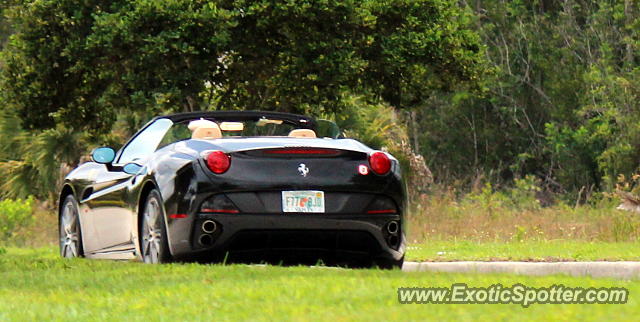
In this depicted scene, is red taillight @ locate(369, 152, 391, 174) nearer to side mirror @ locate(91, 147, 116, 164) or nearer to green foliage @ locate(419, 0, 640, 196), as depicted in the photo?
side mirror @ locate(91, 147, 116, 164)

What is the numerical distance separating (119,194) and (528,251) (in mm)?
5757

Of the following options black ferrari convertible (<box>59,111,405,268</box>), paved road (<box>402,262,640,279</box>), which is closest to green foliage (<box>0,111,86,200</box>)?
paved road (<box>402,262,640,279</box>)

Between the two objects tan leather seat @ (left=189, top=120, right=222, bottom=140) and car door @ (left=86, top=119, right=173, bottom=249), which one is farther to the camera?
car door @ (left=86, top=119, right=173, bottom=249)

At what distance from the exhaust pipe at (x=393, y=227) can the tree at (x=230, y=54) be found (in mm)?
10449

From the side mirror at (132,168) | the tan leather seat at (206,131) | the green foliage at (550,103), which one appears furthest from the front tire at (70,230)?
the green foliage at (550,103)

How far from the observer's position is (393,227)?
37.1 feet

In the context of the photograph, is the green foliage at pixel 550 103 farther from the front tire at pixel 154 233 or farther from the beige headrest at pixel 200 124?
the front tire at pixel 154 233

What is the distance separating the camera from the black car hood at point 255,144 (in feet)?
35.9

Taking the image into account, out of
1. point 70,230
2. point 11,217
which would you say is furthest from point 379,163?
point 11,217

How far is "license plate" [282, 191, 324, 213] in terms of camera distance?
35.4 feet

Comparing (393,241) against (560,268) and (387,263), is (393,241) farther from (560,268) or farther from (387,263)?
(560,268)

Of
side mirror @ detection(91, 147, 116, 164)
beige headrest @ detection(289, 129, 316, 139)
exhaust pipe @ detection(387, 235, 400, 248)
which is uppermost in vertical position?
beige headrest @ detection(289, 129, 316, 139)

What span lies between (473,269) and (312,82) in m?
9.37

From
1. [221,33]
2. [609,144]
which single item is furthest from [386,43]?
[609,144]
